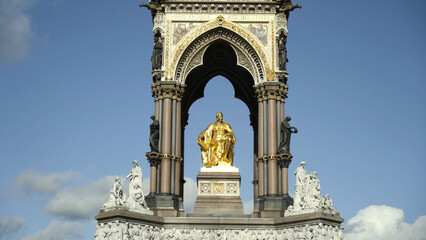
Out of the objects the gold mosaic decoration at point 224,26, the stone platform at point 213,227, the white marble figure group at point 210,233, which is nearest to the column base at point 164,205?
the stone platform at point 213,227

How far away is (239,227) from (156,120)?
624 cm

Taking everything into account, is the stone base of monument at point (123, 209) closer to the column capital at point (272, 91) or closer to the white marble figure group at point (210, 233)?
the white marble figure group at point (210, 233)

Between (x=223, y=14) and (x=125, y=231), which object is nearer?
(x=125, y=231)

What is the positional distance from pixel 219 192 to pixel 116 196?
6611 millimetres

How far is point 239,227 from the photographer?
3056cm

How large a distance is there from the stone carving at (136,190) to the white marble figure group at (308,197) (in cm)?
623

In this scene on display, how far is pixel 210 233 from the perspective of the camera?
1194 inches

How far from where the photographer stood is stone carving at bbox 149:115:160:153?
3170 centimetres

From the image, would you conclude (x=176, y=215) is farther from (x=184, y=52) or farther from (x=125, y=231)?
(x=184, y=52)

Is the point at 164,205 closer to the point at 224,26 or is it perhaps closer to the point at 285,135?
the point at 285,135

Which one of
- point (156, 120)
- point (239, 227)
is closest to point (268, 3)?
point (156, 120)

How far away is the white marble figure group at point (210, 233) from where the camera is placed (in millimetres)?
28078

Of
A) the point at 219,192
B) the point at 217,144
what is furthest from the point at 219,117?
the point at 219,192

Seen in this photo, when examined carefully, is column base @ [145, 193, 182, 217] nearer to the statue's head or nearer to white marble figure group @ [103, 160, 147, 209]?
white marble figure group @ [103, 160, 147, 209]
